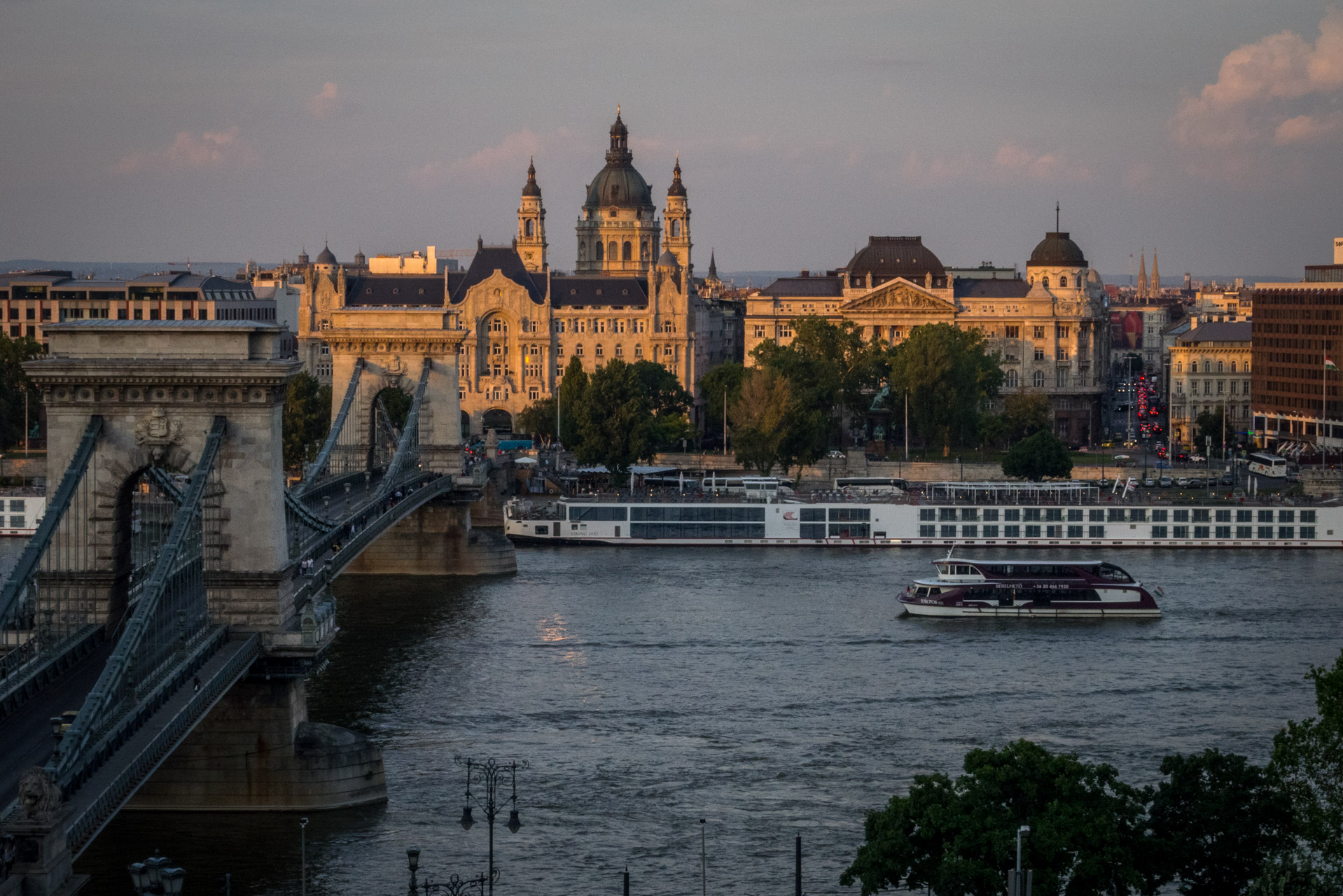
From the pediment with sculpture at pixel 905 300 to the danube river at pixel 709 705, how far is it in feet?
170

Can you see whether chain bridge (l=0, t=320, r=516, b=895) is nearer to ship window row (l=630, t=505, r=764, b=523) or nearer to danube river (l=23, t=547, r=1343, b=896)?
danube river (l=23, t=547, r=1343, b=896)

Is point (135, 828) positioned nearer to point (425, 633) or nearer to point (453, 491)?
point (425, 633)

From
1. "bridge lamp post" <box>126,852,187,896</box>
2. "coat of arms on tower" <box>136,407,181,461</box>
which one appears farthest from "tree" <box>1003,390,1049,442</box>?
"bridge lamp post" <box>126,852,187,896</box>

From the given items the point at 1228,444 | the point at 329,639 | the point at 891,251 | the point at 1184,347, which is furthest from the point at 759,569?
the point at 891,251

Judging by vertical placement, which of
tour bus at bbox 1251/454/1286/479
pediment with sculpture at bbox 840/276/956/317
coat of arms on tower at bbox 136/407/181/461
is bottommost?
tour bus at bbox 1251/454/1286/479

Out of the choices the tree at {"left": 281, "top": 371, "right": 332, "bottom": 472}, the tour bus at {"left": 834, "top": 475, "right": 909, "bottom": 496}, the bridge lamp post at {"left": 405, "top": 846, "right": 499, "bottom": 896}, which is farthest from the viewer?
the tree at {"left": 281, "top": 371, "right": 332, "bottom": 472}

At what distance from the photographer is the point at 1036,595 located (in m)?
55.2

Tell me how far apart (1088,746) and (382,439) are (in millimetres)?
34933

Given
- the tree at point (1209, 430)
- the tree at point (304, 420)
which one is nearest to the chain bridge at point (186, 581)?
the tree at point (304, 420)

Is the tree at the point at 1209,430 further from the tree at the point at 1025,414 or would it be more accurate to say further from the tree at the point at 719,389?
the tree at the point at 719,389

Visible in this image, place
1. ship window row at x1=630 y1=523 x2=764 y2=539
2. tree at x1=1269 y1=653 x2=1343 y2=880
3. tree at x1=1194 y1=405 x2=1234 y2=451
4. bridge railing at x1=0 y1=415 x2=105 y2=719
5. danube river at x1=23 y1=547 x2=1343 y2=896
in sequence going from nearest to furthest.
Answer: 1. tree at x1=1269 y1=653 x2=1343 y2=880
2. bridge railing at x1=0 y1=415 x2=105 y2=719
3. danube river at x1=23 y1=547 x2=1343 y2=896
4. ship window row at x1=630 y1=523 x2=764 y2=539
5. tree at x1=1194 y1=405 x2=1234 y2=451

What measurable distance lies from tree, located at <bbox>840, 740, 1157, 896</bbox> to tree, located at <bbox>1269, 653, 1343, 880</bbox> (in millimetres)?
1874

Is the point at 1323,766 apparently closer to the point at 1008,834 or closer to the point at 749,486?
the point at 1008,834

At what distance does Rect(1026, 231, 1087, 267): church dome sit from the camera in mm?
118938
